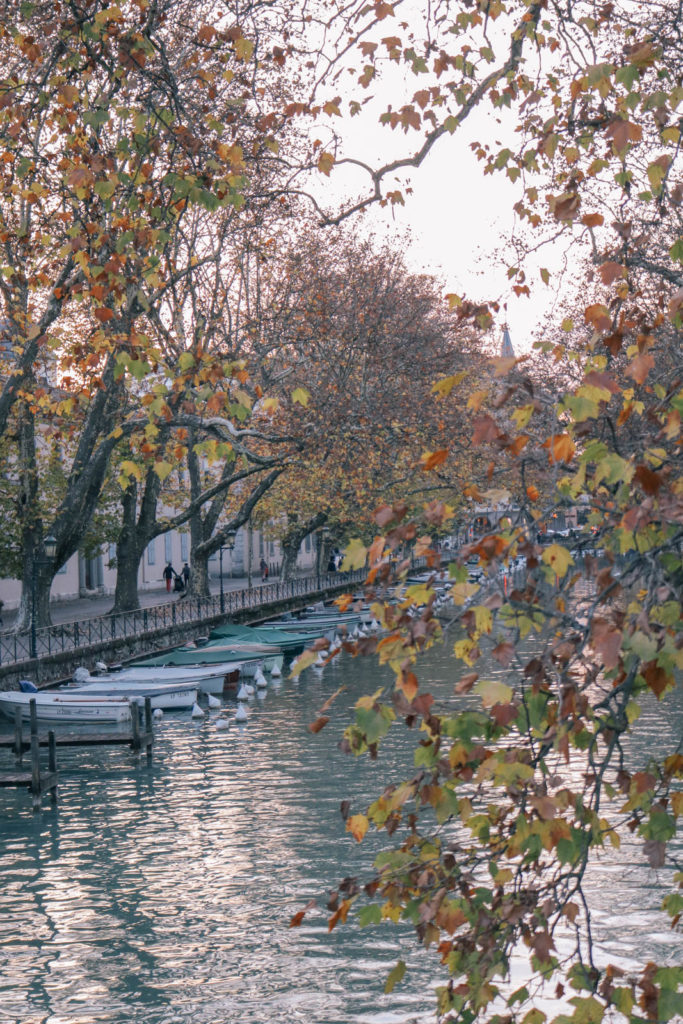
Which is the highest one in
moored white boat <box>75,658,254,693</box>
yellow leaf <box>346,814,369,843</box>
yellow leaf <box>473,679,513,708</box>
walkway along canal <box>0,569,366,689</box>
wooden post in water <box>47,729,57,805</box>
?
yellow leaf <box>473,679,513,708</box>

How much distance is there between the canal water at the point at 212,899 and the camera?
13344 millimetres

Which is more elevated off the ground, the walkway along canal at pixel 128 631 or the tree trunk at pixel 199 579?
the tree trunk at pixel 199 579

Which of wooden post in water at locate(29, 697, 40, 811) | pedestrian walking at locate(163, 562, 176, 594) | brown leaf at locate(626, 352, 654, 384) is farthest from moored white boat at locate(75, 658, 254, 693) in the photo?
brown leaf at locate(626, 352, 654, 384)

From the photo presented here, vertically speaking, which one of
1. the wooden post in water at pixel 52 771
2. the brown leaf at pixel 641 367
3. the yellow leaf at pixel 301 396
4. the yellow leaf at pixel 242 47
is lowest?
the wooden post in water at pixel 52 771

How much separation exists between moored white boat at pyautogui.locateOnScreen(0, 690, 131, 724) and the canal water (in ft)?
9.00

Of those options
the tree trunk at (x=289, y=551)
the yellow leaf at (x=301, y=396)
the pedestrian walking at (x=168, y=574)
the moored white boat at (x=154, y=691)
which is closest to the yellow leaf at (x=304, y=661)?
the yellow leaf at (x=301, y=396)

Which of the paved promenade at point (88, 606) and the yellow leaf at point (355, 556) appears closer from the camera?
the yellow leaf at point (355, 556)

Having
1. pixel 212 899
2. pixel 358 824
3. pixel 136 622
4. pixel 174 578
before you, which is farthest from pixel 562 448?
pixel 174 578

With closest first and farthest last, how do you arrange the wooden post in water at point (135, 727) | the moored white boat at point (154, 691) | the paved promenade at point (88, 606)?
the wooden post in water at point (135, 727)
the moored white boat at point (154, 691)
the paved promenade at point (88, 606)

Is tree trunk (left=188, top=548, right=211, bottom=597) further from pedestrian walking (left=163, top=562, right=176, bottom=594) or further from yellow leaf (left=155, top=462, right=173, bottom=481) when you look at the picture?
yellow leaf (left=155, top=462, right=173, bottom=481)

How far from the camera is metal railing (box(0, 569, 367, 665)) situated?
33250mm

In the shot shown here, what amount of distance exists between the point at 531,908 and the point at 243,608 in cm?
4509

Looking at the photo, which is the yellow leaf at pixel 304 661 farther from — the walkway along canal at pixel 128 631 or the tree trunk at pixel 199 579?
the tree trunk at pixel 199 579

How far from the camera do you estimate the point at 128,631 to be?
1539 inches
